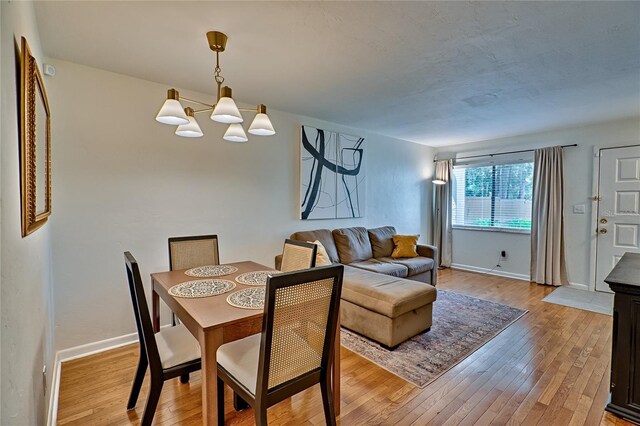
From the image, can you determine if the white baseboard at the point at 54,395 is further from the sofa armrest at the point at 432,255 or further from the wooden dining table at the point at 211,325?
the sofa armrest at the point at 432,255

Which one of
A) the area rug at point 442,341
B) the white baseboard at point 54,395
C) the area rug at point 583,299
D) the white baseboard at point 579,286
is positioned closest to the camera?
the white baseboard at point 54,395

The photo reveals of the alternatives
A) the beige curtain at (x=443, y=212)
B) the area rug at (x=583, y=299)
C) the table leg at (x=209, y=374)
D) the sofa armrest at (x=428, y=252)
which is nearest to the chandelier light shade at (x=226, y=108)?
the table leg at (x=209, y=374)

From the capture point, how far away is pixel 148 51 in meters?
2.22

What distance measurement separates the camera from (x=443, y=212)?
5.88 metres

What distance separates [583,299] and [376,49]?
423 cm

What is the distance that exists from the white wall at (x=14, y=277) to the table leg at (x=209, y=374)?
61 cm

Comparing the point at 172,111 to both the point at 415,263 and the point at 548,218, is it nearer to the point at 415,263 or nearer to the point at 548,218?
the point at 415,263

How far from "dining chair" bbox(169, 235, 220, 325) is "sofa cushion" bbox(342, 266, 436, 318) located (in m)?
1.32

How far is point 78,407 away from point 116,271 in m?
1.09

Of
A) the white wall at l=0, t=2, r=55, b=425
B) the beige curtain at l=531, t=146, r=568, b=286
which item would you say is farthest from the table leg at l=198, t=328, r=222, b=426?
the beige curtain at l=531, t=146, r=568, b=286

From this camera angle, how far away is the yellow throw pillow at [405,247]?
4.45 meters

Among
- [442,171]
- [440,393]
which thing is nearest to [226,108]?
[440,393]

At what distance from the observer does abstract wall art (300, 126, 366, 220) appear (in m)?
3.99

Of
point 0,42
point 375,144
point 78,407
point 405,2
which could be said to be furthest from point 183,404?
point 375,144
